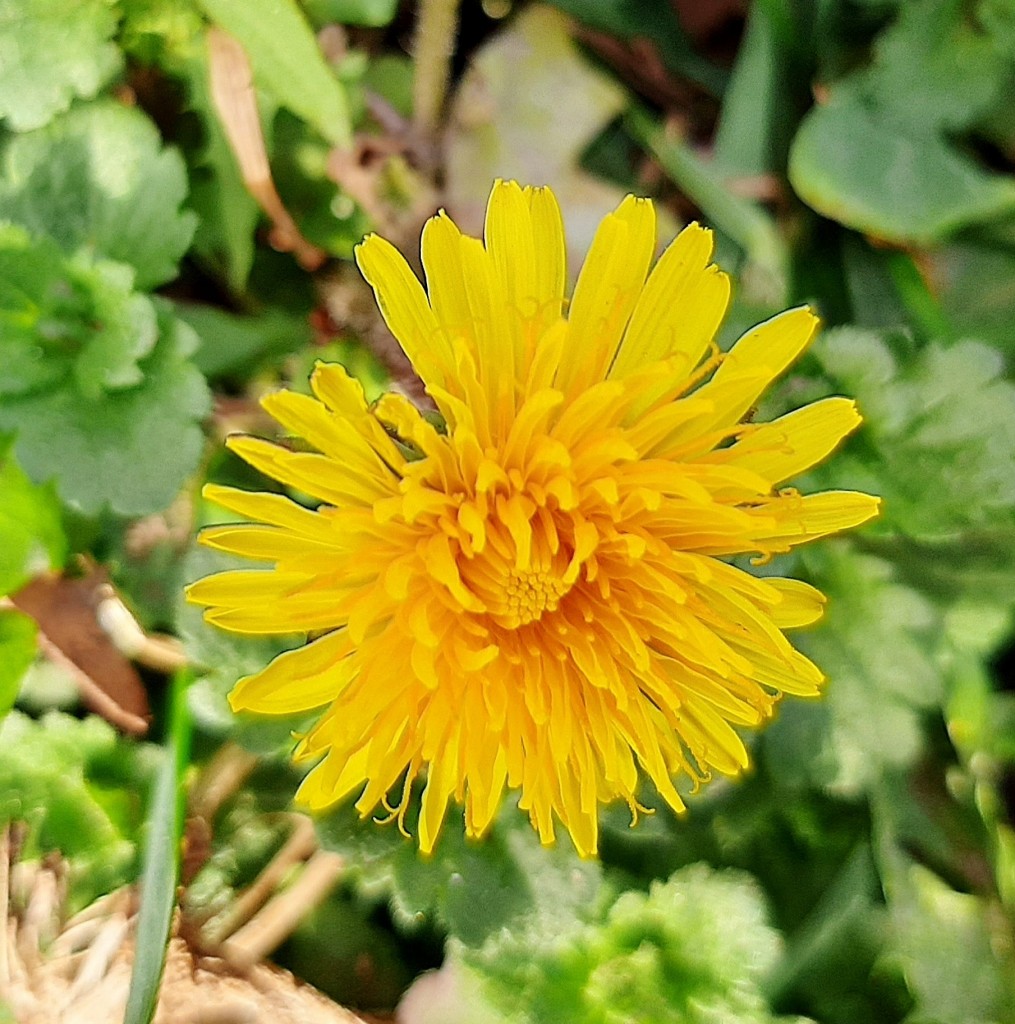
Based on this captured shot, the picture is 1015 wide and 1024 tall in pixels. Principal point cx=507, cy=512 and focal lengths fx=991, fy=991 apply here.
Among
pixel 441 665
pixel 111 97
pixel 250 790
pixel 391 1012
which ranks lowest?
pixel 391 1012


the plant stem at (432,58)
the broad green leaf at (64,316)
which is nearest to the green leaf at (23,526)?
the broad green leaf at (64,316)

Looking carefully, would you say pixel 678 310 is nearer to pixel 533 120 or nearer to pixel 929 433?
pixel 929 433

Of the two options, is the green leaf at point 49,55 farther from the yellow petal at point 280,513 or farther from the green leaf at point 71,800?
the green leaf at point 71,800

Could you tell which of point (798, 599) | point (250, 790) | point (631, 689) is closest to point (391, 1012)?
point (250, 790)

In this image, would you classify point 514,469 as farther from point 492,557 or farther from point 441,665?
point 441,665

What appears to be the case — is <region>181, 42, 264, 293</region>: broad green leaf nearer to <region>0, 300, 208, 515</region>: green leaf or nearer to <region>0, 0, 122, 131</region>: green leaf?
<region>0, 0, 122, 131</region>: green leaf

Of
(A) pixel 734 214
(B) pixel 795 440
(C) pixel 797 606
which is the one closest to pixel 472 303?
(B) pixel 795 440
